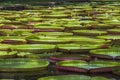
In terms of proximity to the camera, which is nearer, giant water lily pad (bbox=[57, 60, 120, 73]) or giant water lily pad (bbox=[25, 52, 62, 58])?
giant water lily pad (bbox=[57, 60, 120, 73])

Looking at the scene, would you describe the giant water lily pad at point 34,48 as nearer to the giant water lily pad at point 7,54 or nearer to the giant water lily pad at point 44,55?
the giant water lily pad at point 44,55

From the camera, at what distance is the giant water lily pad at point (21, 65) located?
227cm

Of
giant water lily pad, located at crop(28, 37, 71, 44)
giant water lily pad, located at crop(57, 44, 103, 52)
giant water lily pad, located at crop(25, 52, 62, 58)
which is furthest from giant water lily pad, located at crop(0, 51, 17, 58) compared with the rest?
giant water lily pad, located at crop(28, 37, 71, 44)

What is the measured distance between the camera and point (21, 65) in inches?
93.4

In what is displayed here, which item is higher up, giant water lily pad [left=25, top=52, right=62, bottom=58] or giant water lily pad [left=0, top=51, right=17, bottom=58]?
giant water lily pad [left=0, top=51, right=17, bottom=58]

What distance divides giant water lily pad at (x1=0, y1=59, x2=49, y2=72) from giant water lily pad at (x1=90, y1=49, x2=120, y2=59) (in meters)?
0.44

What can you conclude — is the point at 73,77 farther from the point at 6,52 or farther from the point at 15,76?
the point at 6,52

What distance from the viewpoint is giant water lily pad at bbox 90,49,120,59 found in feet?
8.54

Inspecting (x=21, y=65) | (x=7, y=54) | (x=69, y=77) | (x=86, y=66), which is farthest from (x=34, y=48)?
(x=69, y=77)

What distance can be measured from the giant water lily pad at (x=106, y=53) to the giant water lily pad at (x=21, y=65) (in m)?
0.44

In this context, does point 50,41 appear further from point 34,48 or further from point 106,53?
point 106,53

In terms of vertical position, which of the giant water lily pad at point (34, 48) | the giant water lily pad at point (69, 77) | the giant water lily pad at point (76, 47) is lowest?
the giant water lily pad at point (69, 77)

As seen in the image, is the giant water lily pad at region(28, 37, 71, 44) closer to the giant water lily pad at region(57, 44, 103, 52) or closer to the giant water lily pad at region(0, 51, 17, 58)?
the giant water lily pad at region(57, 44, 103, 52)

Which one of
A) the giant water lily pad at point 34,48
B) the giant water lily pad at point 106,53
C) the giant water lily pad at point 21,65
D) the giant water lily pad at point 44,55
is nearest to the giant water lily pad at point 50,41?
the giant water lily pad at point 34,48
